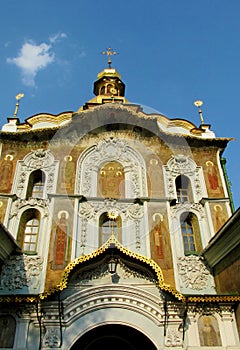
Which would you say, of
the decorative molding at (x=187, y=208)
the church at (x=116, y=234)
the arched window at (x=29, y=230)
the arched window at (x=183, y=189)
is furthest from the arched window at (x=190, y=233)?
the arched window at (x=29, y=230)

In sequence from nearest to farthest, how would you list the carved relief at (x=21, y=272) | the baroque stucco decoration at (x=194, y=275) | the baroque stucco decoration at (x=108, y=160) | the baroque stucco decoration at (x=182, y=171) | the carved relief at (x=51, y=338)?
the carved relief at (x=51, y=338) → the carved relief at (x=21, y=272) → the baroque stucco decoration at (x=194, y=275) → the baroque stucco decoration at (x=108, y=160) → the baroque stucco decoration at (x=182, y=171)

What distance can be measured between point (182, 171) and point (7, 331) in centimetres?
744

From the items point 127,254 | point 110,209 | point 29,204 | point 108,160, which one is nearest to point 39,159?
point 29,204

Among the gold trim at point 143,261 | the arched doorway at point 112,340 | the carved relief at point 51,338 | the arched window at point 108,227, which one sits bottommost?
the carved relief at point 51,338

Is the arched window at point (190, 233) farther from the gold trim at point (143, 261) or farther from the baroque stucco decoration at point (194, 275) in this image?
the gold trim at point (143, 261)

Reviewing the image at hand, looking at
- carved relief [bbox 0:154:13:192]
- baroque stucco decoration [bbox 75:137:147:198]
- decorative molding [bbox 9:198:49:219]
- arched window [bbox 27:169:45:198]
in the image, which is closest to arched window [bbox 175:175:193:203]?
baroque stucco decoration [bbox 75:137:147:198]

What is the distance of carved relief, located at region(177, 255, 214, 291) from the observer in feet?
32.3

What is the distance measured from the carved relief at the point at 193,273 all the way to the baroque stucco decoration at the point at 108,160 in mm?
2592

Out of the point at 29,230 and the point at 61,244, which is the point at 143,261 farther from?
the point at 29,230

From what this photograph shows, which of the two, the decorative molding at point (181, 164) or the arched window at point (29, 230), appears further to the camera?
the decorative molding at point (181, 164)

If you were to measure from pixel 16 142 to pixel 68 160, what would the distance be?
2.09 meters

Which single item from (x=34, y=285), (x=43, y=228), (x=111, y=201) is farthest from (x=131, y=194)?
(x=34, y=285)

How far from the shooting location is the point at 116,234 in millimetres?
10859

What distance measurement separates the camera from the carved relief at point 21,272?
31.4 feet
